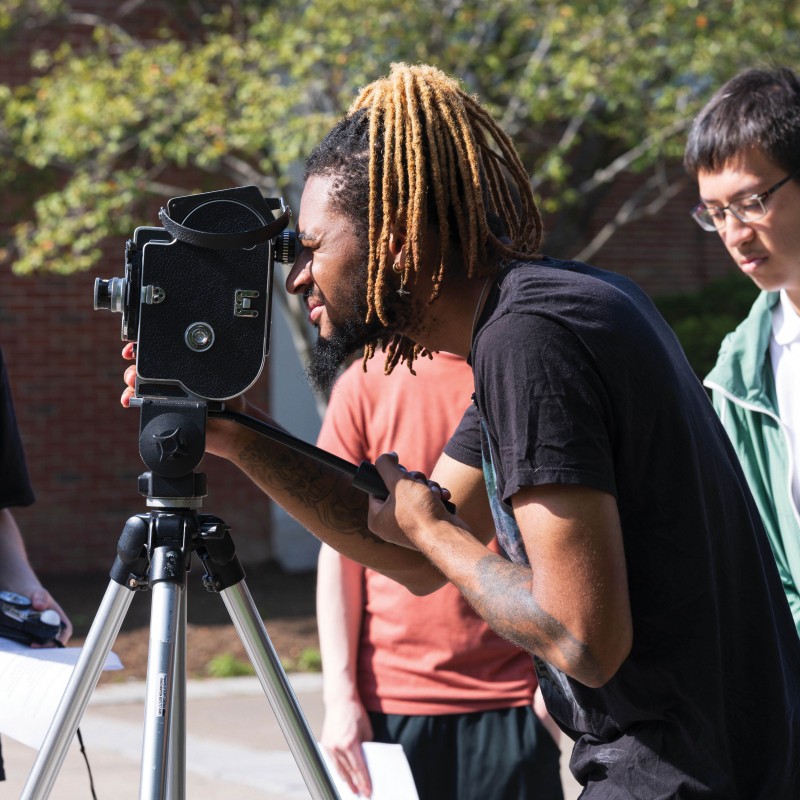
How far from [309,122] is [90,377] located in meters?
2.98

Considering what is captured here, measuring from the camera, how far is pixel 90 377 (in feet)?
26.5

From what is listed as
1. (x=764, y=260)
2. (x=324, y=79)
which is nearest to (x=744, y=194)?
(x=764, y=260)

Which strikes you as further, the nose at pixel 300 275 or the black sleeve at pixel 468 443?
the black sleeve at pixel 468 443

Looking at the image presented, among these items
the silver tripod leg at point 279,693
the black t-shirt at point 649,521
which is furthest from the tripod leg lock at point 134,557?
the black t-shirt at point 649,521

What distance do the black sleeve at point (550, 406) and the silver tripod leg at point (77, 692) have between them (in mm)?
713

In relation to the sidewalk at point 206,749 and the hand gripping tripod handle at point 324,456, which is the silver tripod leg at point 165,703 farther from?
the sidewalk at point 206,749

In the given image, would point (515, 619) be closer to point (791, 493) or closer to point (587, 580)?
point (587, 580)

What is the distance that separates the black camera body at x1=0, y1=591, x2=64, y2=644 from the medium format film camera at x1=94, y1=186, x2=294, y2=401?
80cm

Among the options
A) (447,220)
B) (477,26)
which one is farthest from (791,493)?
(477,26)

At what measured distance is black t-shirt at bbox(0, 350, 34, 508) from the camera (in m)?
2.81

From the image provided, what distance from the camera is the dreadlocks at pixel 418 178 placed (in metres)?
1.73

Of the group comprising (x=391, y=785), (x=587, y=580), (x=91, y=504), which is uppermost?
(x=587, y=580)

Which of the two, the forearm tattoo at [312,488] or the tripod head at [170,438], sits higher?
the tripod head at [170,438]

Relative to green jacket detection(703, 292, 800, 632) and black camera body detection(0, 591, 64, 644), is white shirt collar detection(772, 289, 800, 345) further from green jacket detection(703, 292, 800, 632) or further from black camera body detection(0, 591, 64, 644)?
black camera body detection(0, 591, 64, 644)
